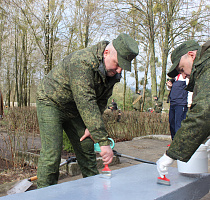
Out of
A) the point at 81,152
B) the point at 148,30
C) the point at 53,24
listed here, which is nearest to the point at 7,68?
the point at 53,24

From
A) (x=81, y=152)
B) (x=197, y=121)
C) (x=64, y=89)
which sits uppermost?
(x=64, y=89)

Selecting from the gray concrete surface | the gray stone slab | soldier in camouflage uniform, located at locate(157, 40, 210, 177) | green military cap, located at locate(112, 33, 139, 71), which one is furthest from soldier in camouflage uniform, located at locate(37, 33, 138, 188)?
the gray concrete surface

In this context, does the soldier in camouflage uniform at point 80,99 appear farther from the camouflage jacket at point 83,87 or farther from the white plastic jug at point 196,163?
the white plastic jug at point 196,163

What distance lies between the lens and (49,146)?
251 cm

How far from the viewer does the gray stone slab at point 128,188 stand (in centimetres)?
148

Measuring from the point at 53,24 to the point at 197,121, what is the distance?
34.9ft

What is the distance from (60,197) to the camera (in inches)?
57.2

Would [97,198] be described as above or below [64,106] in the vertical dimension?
below

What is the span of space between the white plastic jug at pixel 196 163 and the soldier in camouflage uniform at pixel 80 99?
599 millimetres

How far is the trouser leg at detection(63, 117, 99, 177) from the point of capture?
288cm

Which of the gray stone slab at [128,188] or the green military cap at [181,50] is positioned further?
the green military cap at [181,50]

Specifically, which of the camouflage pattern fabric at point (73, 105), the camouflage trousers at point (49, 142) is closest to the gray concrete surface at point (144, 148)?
the camouflage pattern fabric at point (73, 105)

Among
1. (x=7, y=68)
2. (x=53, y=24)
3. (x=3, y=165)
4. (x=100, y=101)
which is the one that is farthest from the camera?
(x=7, y=68)

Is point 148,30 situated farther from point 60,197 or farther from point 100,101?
point 60,197
